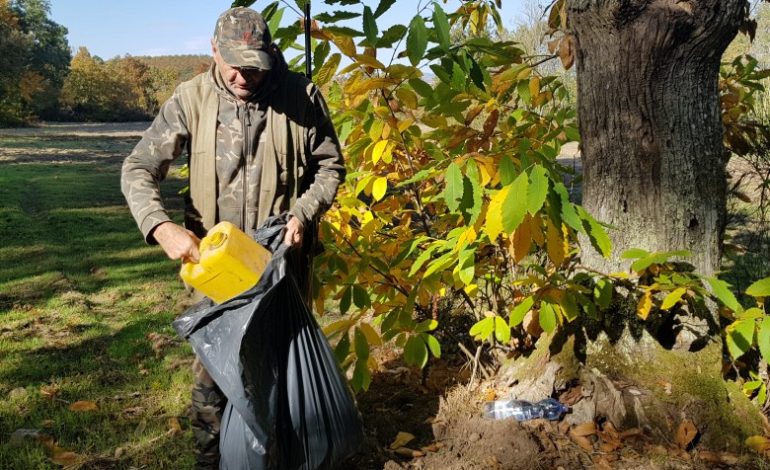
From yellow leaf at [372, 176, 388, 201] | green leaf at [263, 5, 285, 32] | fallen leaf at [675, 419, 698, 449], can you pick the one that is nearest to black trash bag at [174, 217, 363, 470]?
yellow leaf at [372, 176, 388, 201]

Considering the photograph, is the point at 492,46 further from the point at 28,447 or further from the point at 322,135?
the point at 28,447

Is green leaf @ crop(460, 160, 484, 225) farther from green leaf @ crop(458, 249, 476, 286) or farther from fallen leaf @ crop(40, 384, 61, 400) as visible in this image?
fallen leaf @ crop(40, 384, 61, 400)

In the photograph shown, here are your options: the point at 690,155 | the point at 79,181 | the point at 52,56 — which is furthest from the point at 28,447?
the point at 52,56

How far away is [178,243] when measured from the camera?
2.22 metres

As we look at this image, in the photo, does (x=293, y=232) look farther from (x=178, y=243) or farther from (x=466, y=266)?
(x=466, y=266)

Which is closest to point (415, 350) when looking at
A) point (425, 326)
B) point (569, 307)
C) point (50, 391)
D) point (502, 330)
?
point (425, 326)

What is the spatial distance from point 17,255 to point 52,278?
1449 mm

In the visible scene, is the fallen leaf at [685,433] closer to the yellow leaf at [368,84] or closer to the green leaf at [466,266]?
the green leaf at [466,266]

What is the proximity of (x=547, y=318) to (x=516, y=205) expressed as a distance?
0.80 meters

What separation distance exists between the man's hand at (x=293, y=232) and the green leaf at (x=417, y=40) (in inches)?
29.1

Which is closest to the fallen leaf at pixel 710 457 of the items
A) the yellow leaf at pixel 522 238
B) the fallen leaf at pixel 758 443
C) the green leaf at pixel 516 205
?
the fallen leaf at pixel 758 443

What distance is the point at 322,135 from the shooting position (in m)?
2.66

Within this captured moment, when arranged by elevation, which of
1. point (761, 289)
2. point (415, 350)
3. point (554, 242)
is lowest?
point (415, 350)

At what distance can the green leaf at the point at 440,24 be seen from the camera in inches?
97.2
